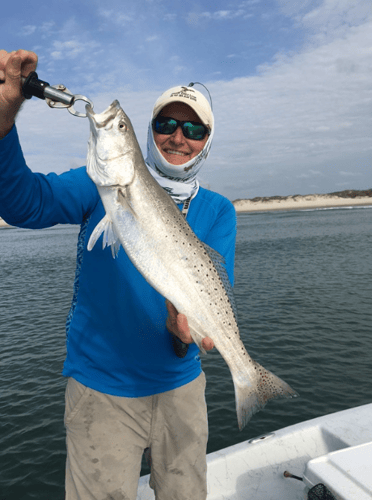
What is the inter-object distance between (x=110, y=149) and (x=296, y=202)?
484 ft

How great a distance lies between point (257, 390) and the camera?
11.3 ft

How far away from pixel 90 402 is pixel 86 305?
84cm

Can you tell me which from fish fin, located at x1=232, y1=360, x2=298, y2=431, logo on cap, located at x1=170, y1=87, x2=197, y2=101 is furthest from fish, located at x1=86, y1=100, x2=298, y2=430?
logo on cap, located at x1=170, y1=87, x2=197, y2=101

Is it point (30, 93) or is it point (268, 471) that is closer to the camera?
point (30, 93)

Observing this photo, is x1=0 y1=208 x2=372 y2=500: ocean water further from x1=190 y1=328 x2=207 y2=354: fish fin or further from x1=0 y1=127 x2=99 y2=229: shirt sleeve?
x1=0 y1=127 x2=99 y2=229: shirt sleeve

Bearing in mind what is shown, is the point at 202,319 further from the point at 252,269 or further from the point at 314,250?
the point at 314,250

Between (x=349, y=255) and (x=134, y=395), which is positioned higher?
(x=134, y=395)

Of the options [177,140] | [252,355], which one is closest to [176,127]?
[177,140]

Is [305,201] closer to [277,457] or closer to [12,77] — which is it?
[277,457]

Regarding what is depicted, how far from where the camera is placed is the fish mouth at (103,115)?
276cm

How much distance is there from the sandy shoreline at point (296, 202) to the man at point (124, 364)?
13422cm

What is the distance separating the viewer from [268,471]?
522 centimetres

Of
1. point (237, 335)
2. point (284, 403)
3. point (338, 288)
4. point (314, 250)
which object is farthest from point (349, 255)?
point (237, 335)

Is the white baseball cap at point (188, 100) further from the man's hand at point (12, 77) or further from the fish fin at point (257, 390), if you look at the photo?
the fish fin at point (257, 390)
